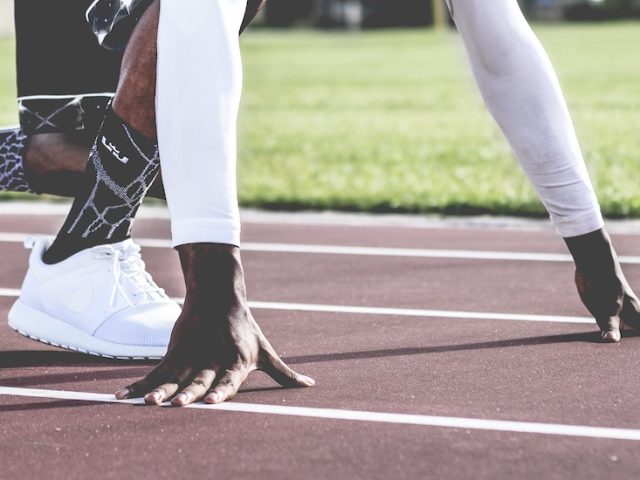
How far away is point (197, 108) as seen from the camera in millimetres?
2998

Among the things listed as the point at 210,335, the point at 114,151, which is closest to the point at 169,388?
the point at 210,335

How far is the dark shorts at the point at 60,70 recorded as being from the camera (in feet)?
13.7

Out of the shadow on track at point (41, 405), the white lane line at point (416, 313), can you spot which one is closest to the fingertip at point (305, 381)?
the shadow on track at point (41, 405)

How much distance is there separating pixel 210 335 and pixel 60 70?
5.03ft

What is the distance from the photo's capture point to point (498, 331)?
3930 millimetres

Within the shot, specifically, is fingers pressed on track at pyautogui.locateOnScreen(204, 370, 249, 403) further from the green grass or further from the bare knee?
the green grass

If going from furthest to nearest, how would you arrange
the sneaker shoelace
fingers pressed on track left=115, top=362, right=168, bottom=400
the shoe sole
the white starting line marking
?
the white starting line marking → the sneaker shoelace → the shoe sole → fingers pressed on track left=115, top=362, right=168, bottom=400

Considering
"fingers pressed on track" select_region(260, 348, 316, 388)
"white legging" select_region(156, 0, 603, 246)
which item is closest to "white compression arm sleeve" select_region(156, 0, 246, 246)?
"white legging" select_region(156, 0, 603, 246)

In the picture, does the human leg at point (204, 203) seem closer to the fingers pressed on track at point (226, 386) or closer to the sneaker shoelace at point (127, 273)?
the fingers pressed on track at point (226, 386)

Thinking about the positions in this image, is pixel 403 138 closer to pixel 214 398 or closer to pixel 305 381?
pixel 305 381

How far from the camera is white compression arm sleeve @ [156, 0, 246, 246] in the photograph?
9.75 ft

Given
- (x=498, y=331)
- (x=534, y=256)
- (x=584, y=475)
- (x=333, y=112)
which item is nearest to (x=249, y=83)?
(x=333, y=112)

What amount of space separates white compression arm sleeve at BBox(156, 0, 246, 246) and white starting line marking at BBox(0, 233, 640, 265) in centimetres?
256

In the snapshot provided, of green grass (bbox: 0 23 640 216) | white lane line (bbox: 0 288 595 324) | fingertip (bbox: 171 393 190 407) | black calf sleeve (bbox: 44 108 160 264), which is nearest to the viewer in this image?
fingertip (bbox: 171 393 190 407)
